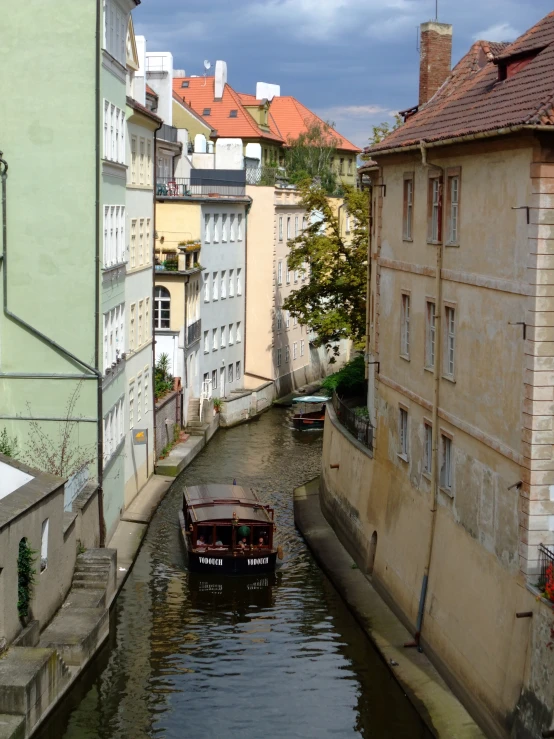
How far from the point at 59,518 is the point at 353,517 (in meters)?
11.1

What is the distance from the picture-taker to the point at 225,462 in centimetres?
5109

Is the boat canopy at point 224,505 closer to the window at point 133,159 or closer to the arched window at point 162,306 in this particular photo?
the window at point 133,159

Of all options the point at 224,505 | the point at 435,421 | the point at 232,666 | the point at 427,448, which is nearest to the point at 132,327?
the point at 224,505

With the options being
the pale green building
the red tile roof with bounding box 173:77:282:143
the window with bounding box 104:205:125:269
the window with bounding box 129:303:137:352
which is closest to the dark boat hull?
the pale green building

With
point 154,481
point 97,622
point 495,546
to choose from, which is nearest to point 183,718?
point 97,622

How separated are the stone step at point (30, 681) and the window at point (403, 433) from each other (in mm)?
10079

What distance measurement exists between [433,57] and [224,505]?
1442 centimetres

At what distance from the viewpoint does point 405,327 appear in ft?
100

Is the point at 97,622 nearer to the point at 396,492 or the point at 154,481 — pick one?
the point at 396,492

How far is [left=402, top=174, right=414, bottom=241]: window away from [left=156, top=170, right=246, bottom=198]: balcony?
30.9 m

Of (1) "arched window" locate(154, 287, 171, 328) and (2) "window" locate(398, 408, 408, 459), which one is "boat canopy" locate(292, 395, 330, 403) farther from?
(2) "window" locate(398, 408, 408, 459)

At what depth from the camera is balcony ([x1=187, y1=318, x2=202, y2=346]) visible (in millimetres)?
57000

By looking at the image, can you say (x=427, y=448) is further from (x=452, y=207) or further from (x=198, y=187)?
(x=198, y=187)

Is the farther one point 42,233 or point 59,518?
point 42,233
